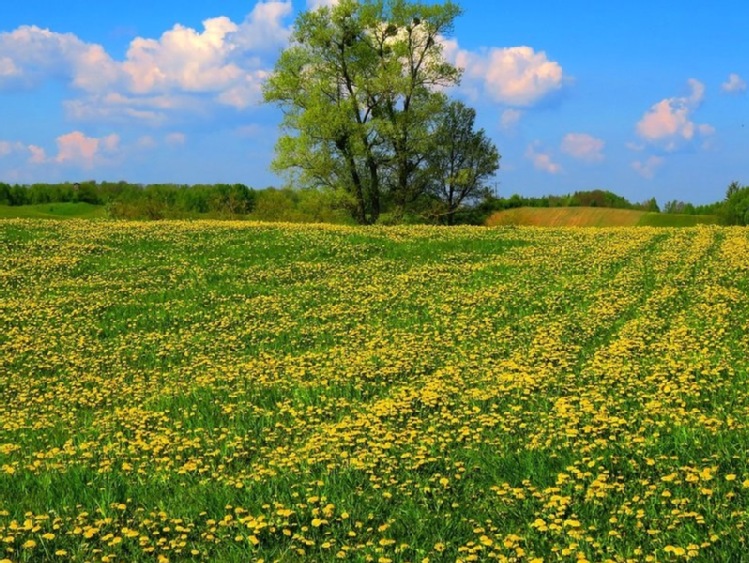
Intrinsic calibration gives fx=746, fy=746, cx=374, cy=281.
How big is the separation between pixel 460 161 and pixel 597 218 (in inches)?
1397

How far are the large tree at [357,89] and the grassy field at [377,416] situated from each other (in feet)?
98.1

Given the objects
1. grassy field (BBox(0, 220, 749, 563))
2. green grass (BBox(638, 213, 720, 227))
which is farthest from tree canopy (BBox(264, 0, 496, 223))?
green grass (BBox(638, 213, 720, 227))

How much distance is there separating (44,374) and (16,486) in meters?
7.11

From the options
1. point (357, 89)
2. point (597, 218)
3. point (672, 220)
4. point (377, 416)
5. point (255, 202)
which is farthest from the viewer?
point (672, 220)

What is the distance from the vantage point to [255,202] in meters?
80.6

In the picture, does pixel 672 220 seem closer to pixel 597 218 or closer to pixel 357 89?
pixel 597 218

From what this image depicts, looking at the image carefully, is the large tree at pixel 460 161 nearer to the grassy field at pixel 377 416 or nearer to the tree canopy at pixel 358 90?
the tree canopy at pixel 358 90

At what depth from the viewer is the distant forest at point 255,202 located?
202 feet

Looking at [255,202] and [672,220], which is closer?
[255,202]

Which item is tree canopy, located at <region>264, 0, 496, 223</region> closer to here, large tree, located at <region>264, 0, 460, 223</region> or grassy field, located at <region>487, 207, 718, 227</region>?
large tree, located at <region>264, 0, 460, 223</region>

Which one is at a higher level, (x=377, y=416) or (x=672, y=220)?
(x=672, y=220)

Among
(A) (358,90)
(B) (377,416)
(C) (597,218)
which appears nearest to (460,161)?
(A) (358,90)

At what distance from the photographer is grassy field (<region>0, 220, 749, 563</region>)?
7.30 m

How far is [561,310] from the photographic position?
19.5m
